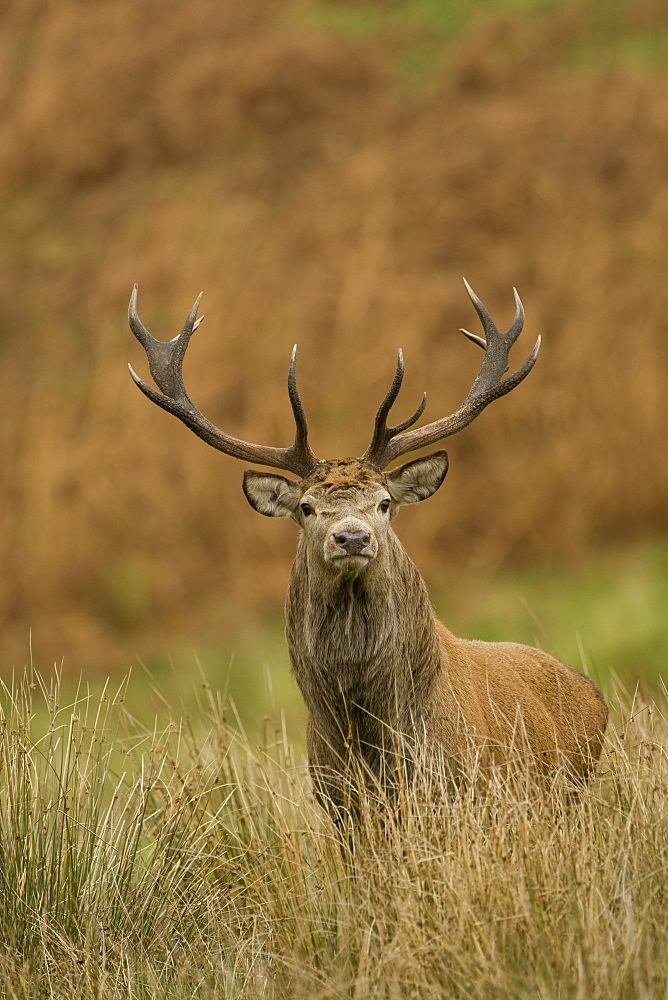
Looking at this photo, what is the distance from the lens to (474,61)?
16.5 m

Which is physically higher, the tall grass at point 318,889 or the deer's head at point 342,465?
the deer's head at point 342,465

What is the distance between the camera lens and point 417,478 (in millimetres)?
5762

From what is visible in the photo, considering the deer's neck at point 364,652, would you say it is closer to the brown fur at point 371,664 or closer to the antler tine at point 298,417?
the brown fur at point 371,664

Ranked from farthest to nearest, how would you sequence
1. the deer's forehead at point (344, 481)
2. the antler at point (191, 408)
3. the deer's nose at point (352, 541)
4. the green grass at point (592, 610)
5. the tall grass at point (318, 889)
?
1. the green grass at point (592, 610)
2. the antler at point (191, 408)
3. the deer's forehead at point (344, 481)
4. the deer's nose at point (352, 541)
5. the tall grass at point (318, 889)

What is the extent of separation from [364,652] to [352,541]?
50cm

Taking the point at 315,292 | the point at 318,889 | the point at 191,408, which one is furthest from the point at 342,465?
the point at 315,292

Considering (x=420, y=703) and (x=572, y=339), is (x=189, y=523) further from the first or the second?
(x=420, y=703)

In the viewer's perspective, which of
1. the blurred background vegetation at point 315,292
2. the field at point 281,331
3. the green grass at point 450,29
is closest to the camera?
the field at point 281,331

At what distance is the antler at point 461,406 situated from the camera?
5.55 m

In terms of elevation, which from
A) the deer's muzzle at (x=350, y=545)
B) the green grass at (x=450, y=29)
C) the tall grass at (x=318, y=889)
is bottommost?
the tall grass at (x=318, y=889)

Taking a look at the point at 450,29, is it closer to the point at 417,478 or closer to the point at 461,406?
the point at 461,406

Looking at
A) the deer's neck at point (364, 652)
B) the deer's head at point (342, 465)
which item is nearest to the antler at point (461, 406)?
the deer's head at point (342, 465)

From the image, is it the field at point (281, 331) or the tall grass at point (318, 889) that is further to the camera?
the field at point (281, 331)

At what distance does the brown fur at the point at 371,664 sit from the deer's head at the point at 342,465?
0.04 feet
